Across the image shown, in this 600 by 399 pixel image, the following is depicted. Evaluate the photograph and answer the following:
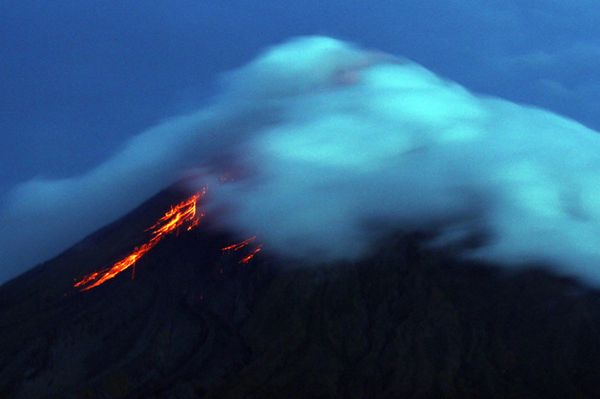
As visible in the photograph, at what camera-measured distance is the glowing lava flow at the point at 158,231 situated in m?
96.3

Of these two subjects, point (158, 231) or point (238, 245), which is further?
point (238, 245)

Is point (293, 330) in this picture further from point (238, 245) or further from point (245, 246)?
point (238, 245)

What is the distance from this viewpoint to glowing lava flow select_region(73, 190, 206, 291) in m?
96.3

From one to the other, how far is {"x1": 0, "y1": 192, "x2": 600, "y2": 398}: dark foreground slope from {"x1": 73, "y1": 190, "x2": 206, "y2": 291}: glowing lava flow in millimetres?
1326

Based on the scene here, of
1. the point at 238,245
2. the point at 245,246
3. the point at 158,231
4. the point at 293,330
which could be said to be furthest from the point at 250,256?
the point at 293,330

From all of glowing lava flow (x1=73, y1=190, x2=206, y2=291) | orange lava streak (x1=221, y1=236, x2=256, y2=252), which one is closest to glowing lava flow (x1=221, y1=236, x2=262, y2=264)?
orange lava streak (x1=221, y1=236, x2=256, y2=252)

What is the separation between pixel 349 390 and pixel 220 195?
1427 inches

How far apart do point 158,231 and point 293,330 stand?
62.8ft

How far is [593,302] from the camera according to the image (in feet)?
307

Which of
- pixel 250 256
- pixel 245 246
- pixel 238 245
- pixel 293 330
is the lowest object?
pixel 293 330

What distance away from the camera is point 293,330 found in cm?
9050

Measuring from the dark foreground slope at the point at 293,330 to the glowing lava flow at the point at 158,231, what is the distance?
1.33m

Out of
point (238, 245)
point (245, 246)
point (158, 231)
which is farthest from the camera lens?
point (238, 245)

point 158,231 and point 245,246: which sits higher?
point 158,231
